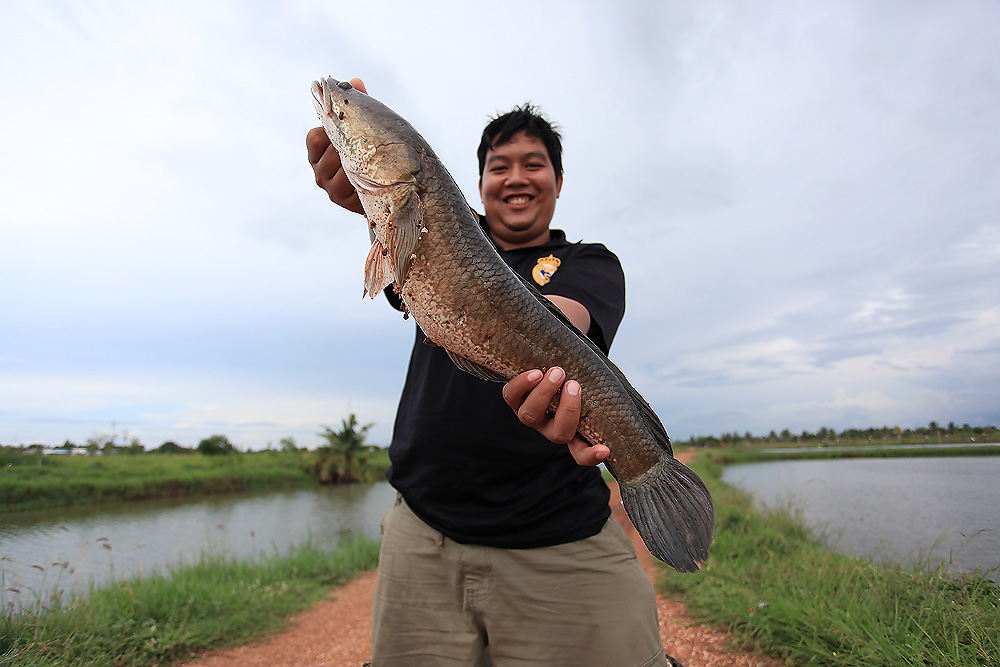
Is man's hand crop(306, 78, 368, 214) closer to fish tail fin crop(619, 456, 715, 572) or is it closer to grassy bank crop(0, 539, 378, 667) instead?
fish tail fin crop(619, 456, 715, 572)

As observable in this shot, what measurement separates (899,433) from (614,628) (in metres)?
3.49

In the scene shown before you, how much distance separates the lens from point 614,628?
7.39 feet

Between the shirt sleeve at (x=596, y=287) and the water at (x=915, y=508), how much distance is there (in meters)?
2.72

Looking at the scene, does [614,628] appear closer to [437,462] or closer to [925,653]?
[437,462]

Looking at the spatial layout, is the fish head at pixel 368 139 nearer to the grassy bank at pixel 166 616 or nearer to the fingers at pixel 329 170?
the fingers at pixel 329 170

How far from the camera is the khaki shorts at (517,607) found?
7.41 ft

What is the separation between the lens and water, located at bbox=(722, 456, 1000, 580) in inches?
120

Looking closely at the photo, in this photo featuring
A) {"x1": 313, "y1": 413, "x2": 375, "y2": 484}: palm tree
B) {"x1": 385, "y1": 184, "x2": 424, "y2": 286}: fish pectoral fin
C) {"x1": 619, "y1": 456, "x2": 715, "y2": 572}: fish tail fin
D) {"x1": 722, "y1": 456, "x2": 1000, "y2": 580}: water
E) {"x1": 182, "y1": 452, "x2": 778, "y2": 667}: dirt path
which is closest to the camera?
{"x1": 385, "y1": 184, "x2": 424, "y2": 286}: fish pectoral fin

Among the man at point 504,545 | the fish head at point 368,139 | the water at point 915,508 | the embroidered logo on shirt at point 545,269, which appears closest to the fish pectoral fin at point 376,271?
the fish head at point 368,139

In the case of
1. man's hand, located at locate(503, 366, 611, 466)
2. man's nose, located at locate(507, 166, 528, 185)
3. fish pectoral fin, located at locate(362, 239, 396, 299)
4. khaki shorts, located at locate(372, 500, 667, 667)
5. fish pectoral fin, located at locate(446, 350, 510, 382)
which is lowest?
khaki shorts, located at locate(372, 500, 667, 667)

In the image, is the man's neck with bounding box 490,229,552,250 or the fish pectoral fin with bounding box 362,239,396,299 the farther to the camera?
the man's neck with bounding box 490,229,552,250

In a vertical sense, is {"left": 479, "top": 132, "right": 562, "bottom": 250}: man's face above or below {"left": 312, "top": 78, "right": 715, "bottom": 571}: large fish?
above

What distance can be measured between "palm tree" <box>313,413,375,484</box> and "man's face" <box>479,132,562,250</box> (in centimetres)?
3595

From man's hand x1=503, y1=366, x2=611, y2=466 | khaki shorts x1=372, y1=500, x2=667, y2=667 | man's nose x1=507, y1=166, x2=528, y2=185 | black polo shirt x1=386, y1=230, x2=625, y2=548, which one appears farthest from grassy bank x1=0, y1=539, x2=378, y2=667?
man's nose x1=507, y1=166, x2=528, y2=185
